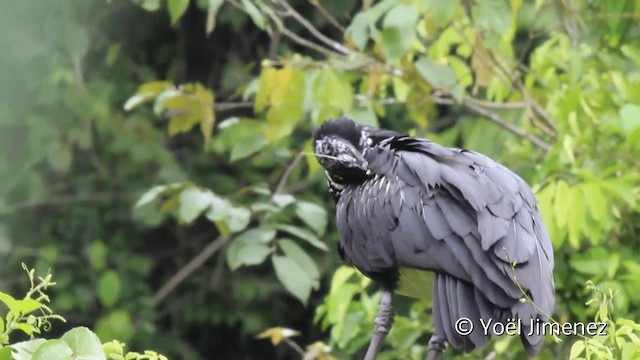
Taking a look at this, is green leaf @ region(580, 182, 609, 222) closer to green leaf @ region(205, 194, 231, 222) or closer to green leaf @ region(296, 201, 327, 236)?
green leaf @ region(296, 201, 327, 236)

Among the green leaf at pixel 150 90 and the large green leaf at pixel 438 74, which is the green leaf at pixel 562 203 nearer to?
the large green leaf at pixel 438 74

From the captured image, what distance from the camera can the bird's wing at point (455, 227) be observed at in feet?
9.39

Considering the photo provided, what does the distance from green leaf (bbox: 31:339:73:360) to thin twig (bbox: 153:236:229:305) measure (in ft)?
14.4

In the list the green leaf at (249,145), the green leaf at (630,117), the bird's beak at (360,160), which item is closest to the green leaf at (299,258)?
the green leaf at (249,145)

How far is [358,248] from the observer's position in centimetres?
327

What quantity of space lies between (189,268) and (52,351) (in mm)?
4622

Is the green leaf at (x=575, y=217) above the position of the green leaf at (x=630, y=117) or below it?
below

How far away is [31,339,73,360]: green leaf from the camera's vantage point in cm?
195

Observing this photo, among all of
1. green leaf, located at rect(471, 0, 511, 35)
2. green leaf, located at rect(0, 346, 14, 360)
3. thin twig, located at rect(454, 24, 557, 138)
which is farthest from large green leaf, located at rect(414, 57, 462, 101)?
green leaf, located at rect(0, 346, 14, 360)

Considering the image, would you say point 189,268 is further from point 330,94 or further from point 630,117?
point 630,117

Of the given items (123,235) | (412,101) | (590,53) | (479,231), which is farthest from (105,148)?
(479,231)

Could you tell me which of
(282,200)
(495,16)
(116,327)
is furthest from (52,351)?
(116,327)

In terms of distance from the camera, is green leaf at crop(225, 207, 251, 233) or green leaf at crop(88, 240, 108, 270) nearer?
green leaf at crop(225, 207, 251, 233)

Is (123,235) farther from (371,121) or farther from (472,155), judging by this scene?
(472,155)
